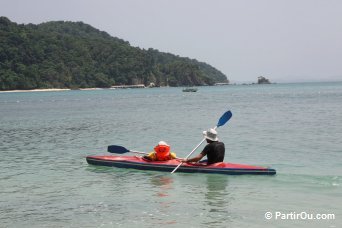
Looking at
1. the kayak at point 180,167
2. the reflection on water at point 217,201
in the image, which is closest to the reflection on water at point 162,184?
the kayak at point 180,167

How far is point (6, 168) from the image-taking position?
62.6 ft

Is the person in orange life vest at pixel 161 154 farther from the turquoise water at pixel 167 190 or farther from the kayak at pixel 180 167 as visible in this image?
the turquoise water at pixel 167 190

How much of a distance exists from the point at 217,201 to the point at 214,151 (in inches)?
120

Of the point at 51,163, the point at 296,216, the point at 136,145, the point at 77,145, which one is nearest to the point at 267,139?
the point at 136,145

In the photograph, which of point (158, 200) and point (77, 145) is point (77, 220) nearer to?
point (158, 200)

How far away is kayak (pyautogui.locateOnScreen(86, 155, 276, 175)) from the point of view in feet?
52.3

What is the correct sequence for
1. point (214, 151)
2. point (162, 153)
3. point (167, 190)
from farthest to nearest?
point (162, 153) < point (214, 151) < point (167, 190)

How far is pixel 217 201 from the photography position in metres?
13.2

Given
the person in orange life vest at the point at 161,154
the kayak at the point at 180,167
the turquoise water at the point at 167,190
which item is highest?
the person in orange life vest at the point at 161,154

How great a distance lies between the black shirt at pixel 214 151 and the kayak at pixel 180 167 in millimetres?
176

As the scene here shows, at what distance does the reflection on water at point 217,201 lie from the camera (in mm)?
11375

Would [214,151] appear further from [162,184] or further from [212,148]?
[162,184]

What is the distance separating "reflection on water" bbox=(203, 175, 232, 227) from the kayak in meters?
0.29

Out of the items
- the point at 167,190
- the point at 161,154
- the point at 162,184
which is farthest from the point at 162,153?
the point at 167,190
